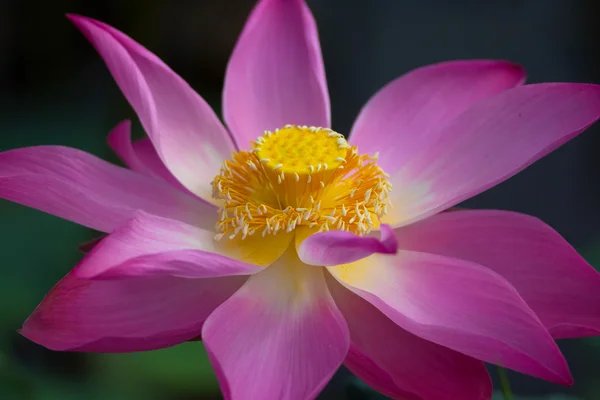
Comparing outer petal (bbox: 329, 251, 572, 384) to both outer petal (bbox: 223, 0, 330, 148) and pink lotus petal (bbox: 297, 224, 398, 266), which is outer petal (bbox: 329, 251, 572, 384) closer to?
pink lotus petal (bbox: 297, 224, 398, 266)

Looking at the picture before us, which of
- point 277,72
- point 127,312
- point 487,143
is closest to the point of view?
point 127,312

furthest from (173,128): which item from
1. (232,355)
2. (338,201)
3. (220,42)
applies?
(220,42)

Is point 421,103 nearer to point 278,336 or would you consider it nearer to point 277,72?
point 277,72

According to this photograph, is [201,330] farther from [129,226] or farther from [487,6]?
[487,6]

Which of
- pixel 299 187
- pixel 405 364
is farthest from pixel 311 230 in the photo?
pixel 405 364

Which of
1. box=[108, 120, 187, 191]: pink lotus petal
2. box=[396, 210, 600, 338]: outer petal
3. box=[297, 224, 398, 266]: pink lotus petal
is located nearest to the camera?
box=[297, 224, 398, 266]: pink lotus petal

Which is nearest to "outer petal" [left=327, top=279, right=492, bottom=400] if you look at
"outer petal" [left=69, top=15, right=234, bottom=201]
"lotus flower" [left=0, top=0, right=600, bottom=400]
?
"lotus flower" [left=0, top=0, right=600, bottom=400]

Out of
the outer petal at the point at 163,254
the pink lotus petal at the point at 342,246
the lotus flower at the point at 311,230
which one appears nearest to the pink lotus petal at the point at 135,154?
the lotus flower at the point at 311,230
